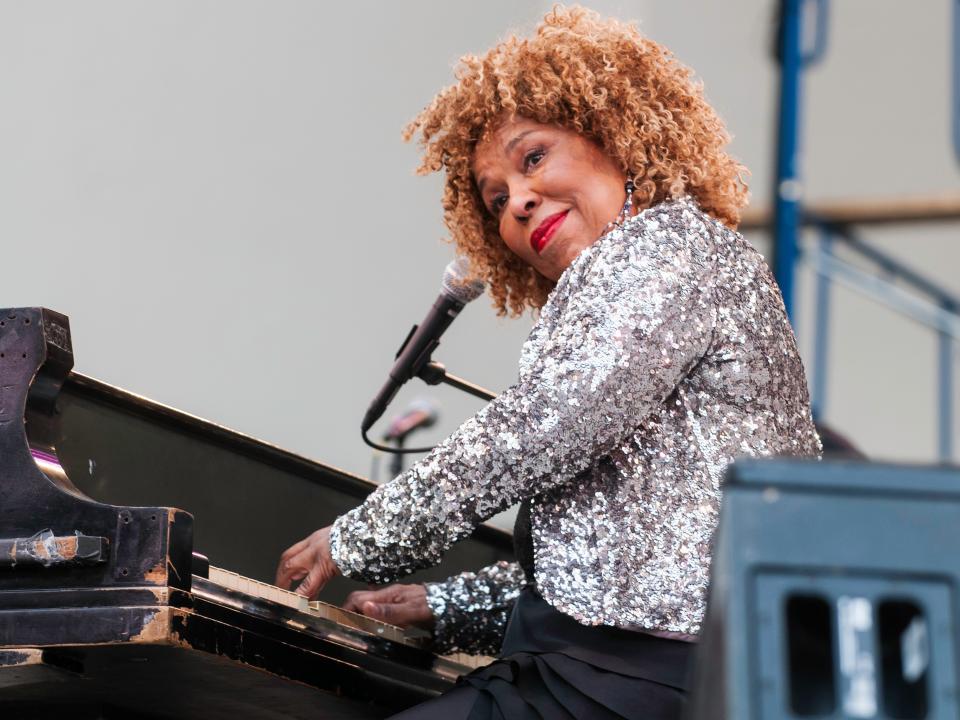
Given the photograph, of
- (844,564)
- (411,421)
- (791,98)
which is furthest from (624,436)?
(791,98)

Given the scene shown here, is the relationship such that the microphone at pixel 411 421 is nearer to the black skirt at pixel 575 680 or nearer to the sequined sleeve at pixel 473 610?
the sequined sleeve at pixel 473 610

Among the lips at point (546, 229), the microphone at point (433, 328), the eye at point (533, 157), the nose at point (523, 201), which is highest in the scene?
the eye at point (533, 157)

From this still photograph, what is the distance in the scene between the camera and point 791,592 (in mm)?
1014

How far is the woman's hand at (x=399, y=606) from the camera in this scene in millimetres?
2301

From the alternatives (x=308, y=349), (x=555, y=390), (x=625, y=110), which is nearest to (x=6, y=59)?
Answer: (x=308, y=349)

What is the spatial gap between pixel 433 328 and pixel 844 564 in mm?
1533

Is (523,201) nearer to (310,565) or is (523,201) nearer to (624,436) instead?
(624,436)

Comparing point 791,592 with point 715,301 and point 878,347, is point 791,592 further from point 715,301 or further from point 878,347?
point 878,347

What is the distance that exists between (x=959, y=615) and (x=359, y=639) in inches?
50.1

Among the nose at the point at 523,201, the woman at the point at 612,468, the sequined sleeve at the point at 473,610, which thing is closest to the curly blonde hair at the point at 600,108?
the nose at the point at 523,201

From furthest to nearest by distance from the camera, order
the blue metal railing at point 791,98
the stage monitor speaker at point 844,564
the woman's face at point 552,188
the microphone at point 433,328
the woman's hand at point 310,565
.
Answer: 1. the blue metal railing at point 791,98
2. the microphone at point 433,328
3. the woman's face at point 552,188
4. the woman's hand at point 310,565
5. the stage monitor speaker at point 844,564

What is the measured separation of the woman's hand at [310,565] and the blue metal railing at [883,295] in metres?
3.29

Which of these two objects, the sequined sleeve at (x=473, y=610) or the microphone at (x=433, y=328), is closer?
the sequined sleeve at (x=473, y=610)

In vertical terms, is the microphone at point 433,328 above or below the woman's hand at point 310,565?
above
